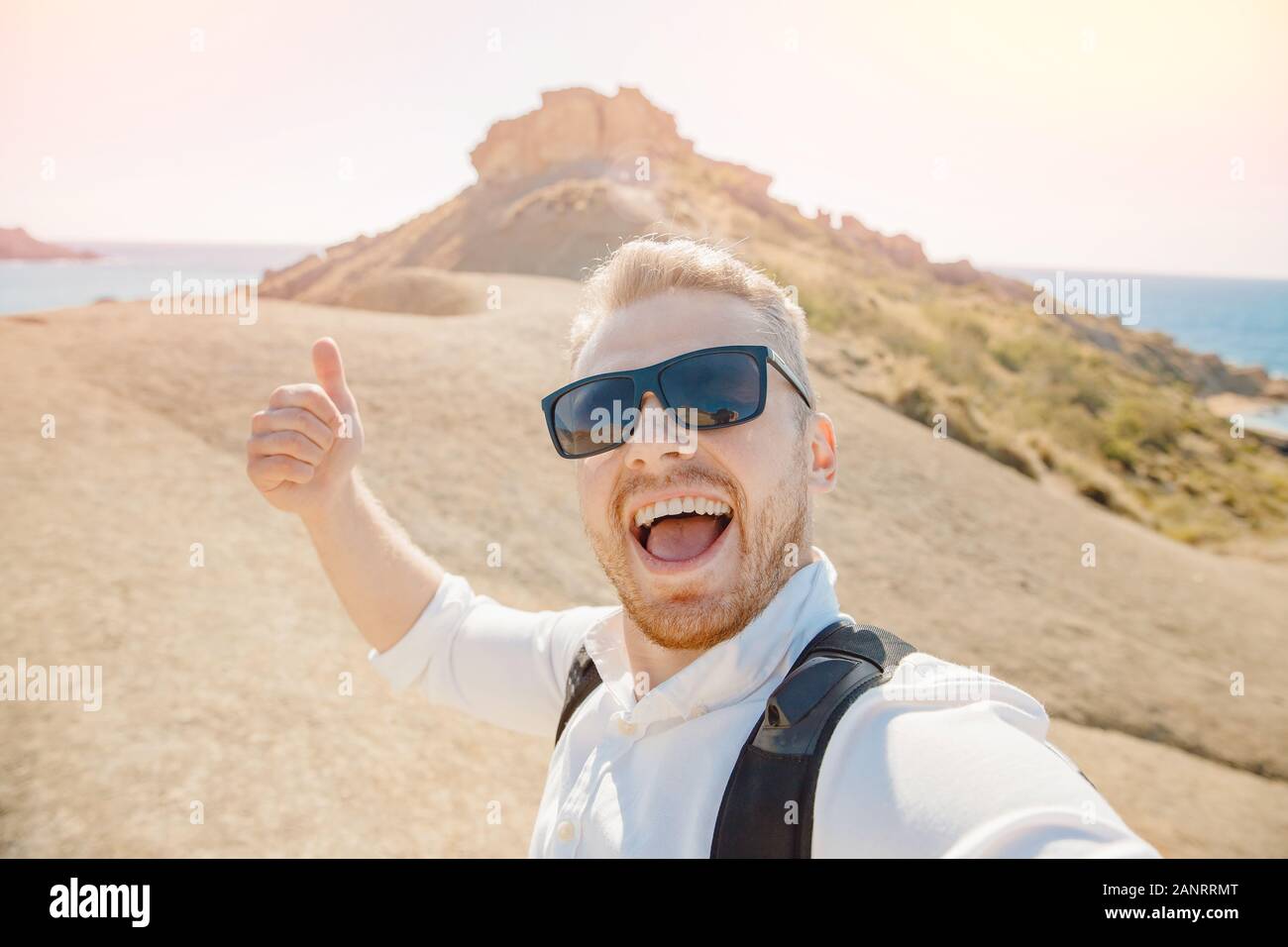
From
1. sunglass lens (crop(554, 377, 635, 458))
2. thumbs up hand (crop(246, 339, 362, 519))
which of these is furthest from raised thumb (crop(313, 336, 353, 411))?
sunglass lens (crop(554, 377, 635, 458))

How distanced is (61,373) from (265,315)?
324 cm

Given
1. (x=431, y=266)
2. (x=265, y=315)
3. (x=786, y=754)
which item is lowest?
(x=786, y=754)

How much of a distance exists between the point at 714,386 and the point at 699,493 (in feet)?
0.76

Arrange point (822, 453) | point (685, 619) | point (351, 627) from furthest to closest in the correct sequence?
1. point (351, 627)
2. point (822, 453)
3. point (685, 619)

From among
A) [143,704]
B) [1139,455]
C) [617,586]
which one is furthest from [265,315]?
[1139,455]

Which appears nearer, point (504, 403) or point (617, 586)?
point (617, 586)

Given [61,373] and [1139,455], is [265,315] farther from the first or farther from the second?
[1139,455]

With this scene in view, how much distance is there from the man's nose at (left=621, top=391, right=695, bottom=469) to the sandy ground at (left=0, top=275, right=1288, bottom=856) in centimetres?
275

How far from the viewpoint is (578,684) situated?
1897mm

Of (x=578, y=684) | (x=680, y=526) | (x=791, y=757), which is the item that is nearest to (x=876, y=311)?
(x=680, y=526)

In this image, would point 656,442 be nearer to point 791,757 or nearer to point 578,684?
point 578,684

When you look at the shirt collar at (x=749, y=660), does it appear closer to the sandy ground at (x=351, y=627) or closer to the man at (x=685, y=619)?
the man at (x=685, y=619)

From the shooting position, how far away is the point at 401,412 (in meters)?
9.17
